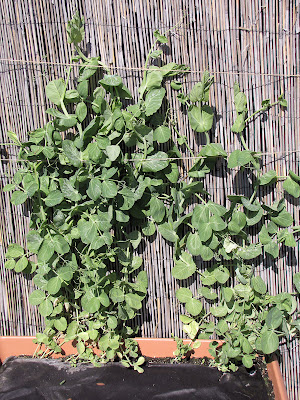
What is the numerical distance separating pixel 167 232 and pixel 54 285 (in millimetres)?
592

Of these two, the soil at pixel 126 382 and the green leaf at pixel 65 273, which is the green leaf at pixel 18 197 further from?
the soil at pixel 126 382

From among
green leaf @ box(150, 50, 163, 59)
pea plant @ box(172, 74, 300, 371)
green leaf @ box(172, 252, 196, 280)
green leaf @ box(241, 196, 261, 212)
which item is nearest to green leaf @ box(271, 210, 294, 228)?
pea plant @ box(172, 74, 300, 371)

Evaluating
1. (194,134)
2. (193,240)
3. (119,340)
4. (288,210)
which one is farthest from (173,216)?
(119,340)

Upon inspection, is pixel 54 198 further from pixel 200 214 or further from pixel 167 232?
pixel 200 214

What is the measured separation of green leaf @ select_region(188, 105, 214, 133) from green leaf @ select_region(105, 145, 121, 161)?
0.35m

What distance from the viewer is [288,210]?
5.42 ft

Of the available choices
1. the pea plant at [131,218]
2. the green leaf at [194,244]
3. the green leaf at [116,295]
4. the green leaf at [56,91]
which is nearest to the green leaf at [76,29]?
the pea plant at [131,218]

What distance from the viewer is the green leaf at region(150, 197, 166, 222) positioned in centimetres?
162

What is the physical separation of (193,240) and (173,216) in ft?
0.49

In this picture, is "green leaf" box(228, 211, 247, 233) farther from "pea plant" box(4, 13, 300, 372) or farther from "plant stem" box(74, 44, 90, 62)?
"plant stem" box(74, 44, 90, 62)

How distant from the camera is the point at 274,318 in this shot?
1626mm

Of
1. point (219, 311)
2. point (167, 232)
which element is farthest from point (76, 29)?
point (219, 311)

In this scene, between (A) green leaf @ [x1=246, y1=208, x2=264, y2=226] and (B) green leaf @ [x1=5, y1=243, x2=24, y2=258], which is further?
(B) green leaf @ [x1=5, y1=243, x2=24, y2=258]

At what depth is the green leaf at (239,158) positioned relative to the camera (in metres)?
1.52
